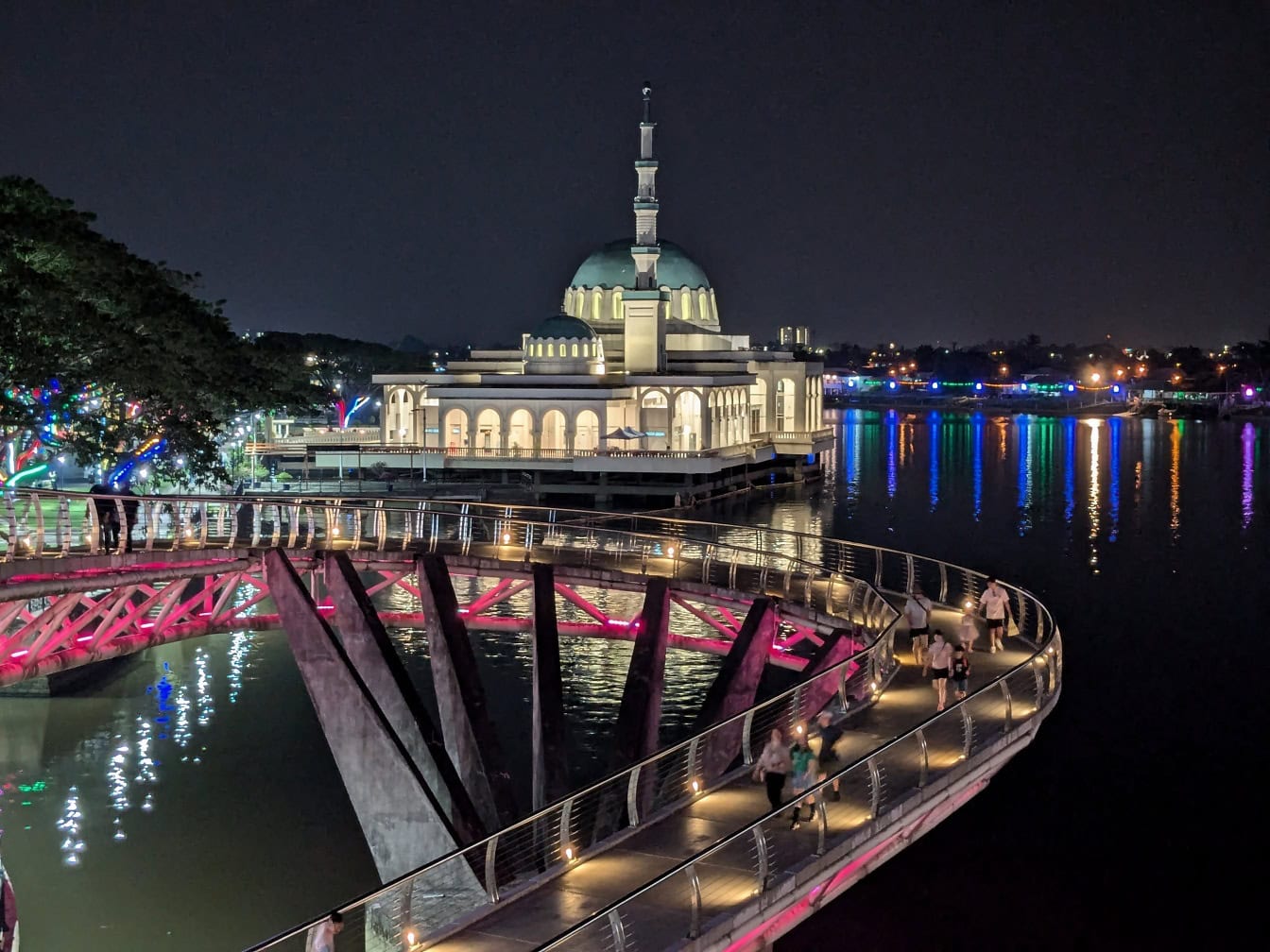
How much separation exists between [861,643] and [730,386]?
71781mm

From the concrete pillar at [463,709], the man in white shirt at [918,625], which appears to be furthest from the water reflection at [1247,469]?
the concrete pillar at [463,709]

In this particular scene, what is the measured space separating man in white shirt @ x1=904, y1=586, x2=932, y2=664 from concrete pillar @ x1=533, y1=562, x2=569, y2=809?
670 centimetres

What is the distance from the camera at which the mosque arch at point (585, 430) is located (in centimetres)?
9206

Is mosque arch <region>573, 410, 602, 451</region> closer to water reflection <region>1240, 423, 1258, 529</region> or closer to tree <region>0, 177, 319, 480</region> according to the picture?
water reflection <region>1240, 423, 1258, 529</region>

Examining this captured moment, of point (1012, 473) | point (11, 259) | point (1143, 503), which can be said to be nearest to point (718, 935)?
point (11, 259)

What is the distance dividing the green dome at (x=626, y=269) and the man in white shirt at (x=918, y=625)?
85.4m

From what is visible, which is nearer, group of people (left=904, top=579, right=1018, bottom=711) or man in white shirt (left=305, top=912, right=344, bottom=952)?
man in white shirt (left=305, top=912, right=344, bottom=952)

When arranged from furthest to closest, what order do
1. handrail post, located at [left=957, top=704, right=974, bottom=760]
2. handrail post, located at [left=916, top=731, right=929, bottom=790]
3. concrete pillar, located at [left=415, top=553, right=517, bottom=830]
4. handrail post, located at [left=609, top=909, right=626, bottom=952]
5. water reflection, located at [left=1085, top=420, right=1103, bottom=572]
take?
water reflection, located at [left=1085, top=420, right=1103, bottom=572]
concrete pillar, located at [left=415, top=553, right=517, bottom=830]
handrail post, located at [left=957, top=704, right=974, bottom=760]
handrail post, located at [left=916, top=731, right=929, bottom=790]
handrail post, located at [left=609, top=909, right=626, bottom=952]

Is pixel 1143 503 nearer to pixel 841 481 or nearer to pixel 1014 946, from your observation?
pixel 841 481

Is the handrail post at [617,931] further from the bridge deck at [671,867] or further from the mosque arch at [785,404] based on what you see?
the mosque arch at [785,404]

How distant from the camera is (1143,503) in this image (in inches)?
3676

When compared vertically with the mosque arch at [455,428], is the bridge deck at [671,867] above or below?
below

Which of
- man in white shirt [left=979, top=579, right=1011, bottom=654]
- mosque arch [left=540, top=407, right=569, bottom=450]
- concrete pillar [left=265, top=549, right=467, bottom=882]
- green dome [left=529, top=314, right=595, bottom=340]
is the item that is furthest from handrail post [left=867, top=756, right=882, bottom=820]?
green dome [left=529, top=314, right=595, bottom=340]

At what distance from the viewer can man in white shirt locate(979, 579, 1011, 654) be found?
2675cm
